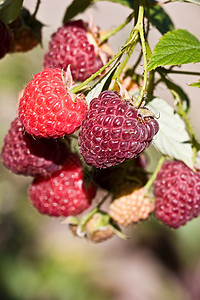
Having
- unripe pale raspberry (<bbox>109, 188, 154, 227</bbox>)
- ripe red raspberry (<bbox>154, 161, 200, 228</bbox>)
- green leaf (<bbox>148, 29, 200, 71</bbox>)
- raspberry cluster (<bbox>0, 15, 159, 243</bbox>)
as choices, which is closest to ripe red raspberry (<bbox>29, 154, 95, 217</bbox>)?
raspberry cluster (<bbox>0, 15, 159, 243</bbox>)

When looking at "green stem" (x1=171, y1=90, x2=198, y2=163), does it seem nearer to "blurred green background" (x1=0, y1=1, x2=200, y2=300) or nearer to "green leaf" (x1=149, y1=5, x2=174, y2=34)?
"green leaf" (x1=149, y1=5, x2=174, y2=34)

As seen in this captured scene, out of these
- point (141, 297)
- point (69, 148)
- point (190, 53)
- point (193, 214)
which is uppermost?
point (190, 53)

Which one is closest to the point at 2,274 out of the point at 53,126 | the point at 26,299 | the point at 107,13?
the point at 26,299

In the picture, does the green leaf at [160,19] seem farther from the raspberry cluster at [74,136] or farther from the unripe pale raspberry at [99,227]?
the unripe pale raspberry at [99,227]

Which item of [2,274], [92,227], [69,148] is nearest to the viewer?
[69,148]

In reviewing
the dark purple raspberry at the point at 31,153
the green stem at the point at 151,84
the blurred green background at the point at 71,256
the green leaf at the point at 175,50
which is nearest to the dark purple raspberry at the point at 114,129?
the green leaf at the point at 175,50

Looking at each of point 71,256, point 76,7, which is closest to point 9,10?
point 76,7

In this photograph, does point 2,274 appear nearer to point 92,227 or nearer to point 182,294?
point 182,294
